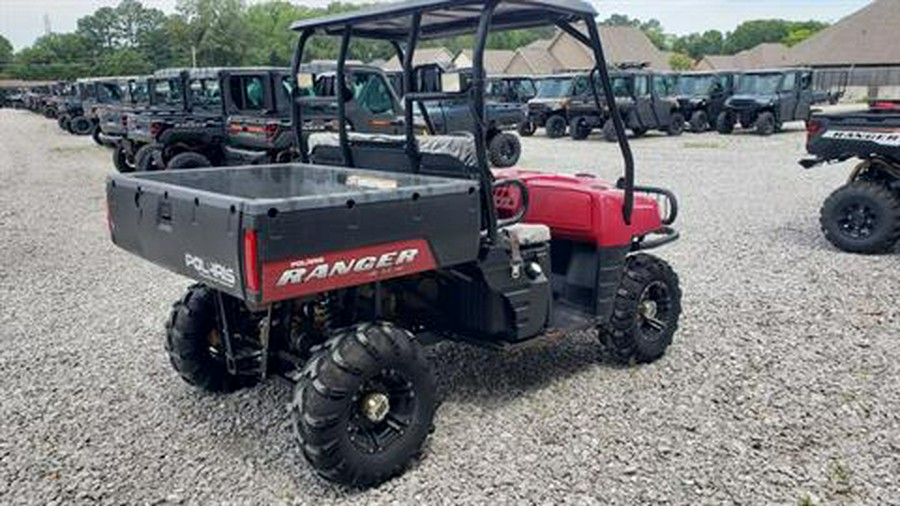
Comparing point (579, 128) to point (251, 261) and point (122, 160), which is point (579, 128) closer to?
point (122, 160)

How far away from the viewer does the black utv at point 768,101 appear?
73.3ft

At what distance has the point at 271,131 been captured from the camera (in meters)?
12.3

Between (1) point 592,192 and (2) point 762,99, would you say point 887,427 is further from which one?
(2) point 762,99

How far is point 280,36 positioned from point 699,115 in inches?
2920

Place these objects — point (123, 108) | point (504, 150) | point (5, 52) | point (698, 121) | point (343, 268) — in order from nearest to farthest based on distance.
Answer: point (343, 268)
point (504, 150)
point (123, 108)
point (698, 121)
point (5, 52)

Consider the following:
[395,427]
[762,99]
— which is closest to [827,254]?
[395,427]

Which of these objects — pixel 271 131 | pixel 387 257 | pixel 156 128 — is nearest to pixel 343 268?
pixel 387 257

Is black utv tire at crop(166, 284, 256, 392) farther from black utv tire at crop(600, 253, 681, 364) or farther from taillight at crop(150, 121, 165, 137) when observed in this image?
taillight at crop(150, 121, 165, 137)

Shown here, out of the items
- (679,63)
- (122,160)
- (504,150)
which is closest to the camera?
(122,160)

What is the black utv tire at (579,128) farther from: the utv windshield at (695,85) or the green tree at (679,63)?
the green tree at (679,63)

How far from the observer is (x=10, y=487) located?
3535mm

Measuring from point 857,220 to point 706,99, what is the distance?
55.0 ft

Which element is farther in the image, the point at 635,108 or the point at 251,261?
the point at 635,108

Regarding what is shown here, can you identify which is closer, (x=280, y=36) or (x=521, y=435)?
(x=521, y=435)
